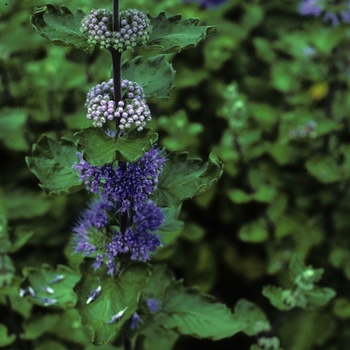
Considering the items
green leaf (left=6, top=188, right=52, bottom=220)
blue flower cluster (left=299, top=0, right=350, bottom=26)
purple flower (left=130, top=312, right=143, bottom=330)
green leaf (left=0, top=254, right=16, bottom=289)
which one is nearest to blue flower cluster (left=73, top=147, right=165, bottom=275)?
purple flower (left=130, top=312, right=143, bottom=330)

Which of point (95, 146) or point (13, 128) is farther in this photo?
point (13, 128)

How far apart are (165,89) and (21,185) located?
1729mm

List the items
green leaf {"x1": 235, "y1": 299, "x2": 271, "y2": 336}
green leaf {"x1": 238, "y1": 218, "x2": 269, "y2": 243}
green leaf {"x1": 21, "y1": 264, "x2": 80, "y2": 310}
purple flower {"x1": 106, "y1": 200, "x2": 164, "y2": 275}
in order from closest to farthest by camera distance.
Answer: purple flower {"x1": 106, "y1": 200, "x2": 164, "y2": 275}
green leaf {"x1": 21, "y1": 264, "x2": 80, "y2": 310}
green leaf {"x1": 235, "y1": 299, "x2": 271, "y2": 336}
green leaf {"x1": 238, "y1": 218, "x2": 269, "y2": 243}

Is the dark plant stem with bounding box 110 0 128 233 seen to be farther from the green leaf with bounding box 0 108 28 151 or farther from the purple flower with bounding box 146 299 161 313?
the green leaf with bounding box 0 108 28 151

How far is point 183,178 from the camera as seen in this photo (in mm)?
1381

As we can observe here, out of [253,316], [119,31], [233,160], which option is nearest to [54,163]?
[119,31]

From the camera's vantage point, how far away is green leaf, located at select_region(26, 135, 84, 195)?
4.37 ft

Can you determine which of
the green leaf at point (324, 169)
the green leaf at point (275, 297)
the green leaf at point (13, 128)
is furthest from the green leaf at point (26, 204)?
the green leaf at point (324, 169)

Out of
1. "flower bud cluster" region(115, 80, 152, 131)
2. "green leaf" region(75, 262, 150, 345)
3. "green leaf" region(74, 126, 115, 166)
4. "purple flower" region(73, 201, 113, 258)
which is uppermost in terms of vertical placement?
"flower bud cluster" region(115, 80, 152, 131)

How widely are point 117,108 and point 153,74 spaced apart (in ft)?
0.79

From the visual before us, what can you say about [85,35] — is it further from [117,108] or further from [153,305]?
[153,305]

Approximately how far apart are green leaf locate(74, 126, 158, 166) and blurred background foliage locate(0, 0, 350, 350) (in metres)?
1.26

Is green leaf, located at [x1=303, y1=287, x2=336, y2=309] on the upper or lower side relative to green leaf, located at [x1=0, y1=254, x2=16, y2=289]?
upper

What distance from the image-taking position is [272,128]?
10.0ft
